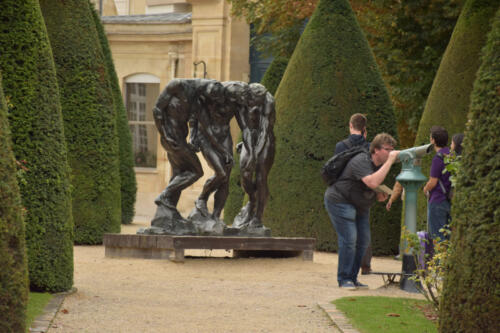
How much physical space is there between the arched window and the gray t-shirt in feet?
57.1

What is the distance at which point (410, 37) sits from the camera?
1606 centimetres

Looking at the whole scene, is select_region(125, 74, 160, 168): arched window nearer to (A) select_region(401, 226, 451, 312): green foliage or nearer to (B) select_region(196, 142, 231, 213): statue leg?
(B) select_region(196, 142, 231, 213): statue leg

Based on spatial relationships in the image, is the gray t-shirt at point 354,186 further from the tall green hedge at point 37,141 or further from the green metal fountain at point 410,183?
the tall green hedge at point 37,141

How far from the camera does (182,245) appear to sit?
34.0ft

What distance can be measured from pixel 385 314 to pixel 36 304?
264cm

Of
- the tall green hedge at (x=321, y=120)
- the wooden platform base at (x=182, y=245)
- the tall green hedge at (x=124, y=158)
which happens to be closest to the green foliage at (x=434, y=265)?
the wooden platform base at (x=182, y=245)

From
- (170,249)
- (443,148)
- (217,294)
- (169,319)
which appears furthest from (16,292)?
(170,249)

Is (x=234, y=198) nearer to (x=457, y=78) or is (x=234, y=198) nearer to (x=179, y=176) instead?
(x=179, y=176)

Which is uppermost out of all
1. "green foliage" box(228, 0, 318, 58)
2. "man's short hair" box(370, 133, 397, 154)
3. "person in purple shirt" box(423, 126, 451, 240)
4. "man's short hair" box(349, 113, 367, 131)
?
"green foliage" box(228, 0, 318, 58)

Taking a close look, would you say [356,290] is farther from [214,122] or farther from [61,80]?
[61,80]

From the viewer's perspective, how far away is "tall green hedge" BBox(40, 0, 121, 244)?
42.7 feet

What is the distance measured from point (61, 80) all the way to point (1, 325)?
8854 mm

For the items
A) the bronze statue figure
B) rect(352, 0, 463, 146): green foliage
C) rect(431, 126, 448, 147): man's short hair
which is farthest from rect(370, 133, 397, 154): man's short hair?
rect(352, 0, 463, 146): green foliage

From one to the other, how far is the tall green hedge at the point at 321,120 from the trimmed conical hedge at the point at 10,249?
8.18 m
